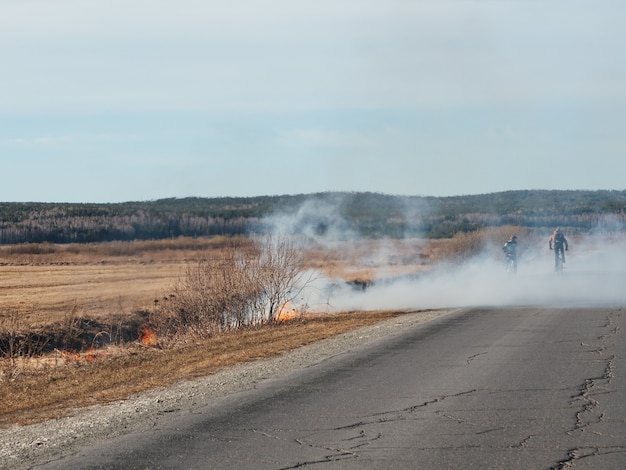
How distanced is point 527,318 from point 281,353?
8018 millimetres

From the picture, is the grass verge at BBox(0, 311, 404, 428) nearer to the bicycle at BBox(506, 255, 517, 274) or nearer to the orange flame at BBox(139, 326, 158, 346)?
the orange flame at BBox(139, 326, 158, 346)

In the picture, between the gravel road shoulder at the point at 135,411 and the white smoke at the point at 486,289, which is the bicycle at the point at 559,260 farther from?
the gravel road shoulder at the point at 135,411

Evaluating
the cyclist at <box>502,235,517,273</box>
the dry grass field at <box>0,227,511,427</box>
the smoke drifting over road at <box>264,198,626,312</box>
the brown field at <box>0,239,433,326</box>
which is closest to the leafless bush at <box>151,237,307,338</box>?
the dry grass field at <box>0,227,511,427</box>

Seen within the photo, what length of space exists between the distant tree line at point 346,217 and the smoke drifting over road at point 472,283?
52.7 inches

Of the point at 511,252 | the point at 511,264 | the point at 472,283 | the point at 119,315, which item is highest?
the point at 511,252

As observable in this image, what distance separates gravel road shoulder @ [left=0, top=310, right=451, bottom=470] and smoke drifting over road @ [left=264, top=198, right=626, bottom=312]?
14.6 m

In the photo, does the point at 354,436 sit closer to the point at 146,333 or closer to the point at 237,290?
the point at 237,290

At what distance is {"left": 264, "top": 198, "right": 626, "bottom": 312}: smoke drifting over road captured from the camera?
31391 millimetres

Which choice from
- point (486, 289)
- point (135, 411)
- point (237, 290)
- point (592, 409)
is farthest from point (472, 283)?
point (135, 411)

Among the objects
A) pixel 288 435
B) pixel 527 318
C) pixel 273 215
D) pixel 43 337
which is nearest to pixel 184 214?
Result: pixel 273 215

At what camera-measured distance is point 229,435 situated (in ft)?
31.0

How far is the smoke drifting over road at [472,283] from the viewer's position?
1236 inches

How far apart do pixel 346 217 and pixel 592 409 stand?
46255 mm

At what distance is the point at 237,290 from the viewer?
1100 inches
